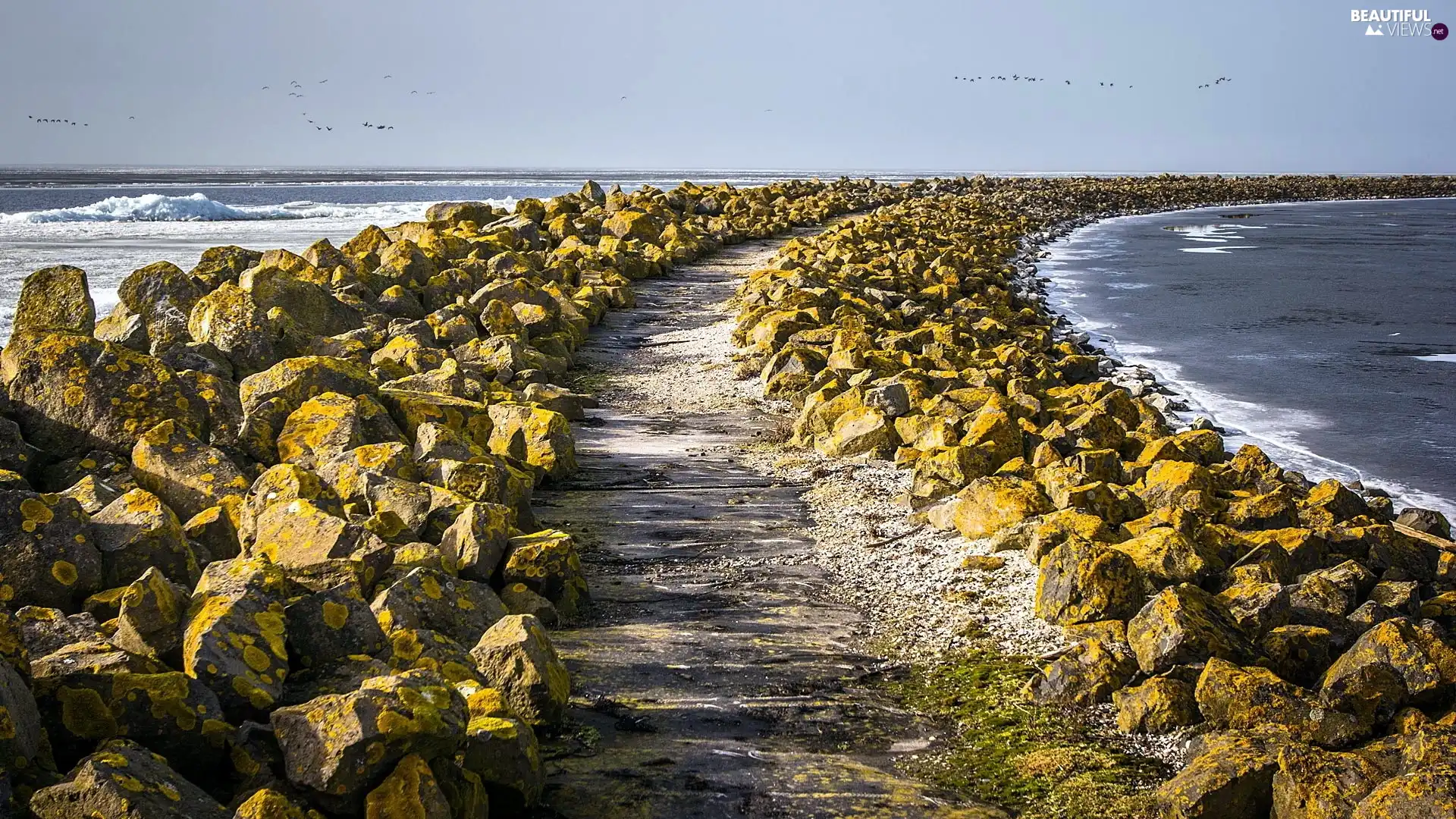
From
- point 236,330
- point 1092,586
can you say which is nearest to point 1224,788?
point 1092,586

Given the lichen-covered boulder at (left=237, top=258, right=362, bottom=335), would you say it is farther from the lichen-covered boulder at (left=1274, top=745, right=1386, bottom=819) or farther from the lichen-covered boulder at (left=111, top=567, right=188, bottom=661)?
the lichen-covered boulder at (left=1274, top=745, right=1386, bottom=819)

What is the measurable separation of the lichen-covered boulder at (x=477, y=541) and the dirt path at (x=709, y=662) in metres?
0.47

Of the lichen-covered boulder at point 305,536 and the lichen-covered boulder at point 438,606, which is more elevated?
the lichen-covered boulder at point 305,536

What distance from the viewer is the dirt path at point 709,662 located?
3961 mm

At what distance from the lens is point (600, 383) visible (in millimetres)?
10906

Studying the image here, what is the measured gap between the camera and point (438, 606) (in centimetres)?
448

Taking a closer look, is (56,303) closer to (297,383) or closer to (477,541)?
(297,383)

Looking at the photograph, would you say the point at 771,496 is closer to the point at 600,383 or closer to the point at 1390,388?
the point at 600,383

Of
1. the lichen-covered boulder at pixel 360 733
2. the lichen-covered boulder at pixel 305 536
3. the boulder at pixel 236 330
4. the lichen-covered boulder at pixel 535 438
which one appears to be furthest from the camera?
the boulder at pixel 236 330

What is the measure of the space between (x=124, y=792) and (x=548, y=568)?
8.43 ft

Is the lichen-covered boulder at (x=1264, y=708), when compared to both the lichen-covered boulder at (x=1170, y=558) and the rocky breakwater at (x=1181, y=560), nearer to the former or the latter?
the rocky breakwater at (x=1181, y=560)

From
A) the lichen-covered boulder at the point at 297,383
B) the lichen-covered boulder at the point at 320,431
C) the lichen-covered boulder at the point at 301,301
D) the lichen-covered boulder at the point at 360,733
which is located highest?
the lichen-covered boulder at the point at 301,301

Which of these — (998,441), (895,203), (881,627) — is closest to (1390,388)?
(998,441)

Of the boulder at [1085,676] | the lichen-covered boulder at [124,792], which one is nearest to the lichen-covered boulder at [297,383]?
the lichen-covered boulder at [124,792]
